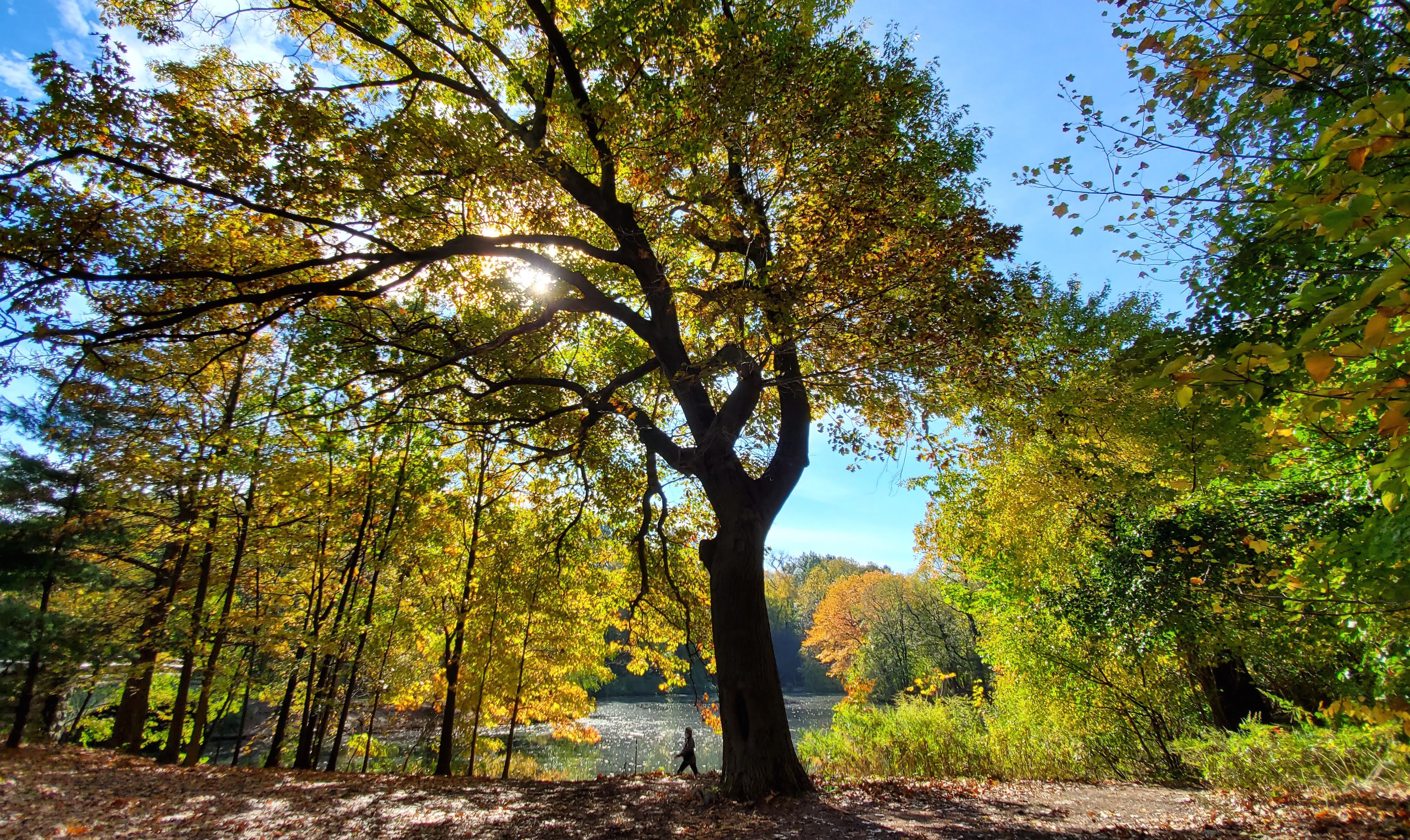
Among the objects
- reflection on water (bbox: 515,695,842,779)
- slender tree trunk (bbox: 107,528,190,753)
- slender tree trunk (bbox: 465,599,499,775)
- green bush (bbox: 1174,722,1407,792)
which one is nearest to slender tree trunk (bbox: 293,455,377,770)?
slender tree trunk (bbox: 465,599,499,775)

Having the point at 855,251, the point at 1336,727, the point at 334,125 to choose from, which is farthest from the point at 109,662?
the point at 1336,727

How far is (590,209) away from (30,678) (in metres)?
12.7

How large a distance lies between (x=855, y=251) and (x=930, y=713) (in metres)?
11.0

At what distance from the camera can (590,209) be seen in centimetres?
716

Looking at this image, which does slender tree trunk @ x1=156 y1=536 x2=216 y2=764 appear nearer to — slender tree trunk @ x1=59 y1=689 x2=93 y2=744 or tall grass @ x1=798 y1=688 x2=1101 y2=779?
slender tree trunk @ x1=59 y1=689 x2=93 y2=744

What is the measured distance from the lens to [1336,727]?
7.13 meters

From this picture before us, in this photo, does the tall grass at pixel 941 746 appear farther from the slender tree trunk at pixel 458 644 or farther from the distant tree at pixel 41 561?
the distant tree at pixel 41 561

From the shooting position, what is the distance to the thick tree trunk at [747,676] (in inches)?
224

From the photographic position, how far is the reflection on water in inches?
723

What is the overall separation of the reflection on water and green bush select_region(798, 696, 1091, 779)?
2.09 meters

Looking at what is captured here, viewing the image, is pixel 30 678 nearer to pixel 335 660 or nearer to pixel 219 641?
pixel 219 641

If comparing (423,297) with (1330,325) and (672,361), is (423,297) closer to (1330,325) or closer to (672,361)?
(672,361)

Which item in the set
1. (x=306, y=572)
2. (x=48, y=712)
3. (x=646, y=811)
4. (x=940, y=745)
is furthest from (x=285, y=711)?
(x=940, y=745)

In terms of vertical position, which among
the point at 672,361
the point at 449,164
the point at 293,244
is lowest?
the point at 672,361
